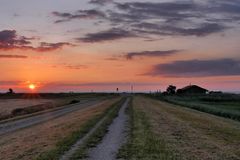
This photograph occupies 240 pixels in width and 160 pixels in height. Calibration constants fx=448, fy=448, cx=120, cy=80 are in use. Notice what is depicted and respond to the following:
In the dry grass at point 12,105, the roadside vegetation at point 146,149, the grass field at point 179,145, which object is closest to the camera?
the roadside vegetation at point 146,149

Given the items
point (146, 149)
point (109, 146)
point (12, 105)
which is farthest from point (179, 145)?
point (12, 105)

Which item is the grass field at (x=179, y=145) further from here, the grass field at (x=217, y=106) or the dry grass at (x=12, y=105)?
the dry grass at (x=12, y=105)

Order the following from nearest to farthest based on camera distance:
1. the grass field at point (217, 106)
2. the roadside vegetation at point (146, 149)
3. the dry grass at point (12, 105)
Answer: the roadside vegetation at point (146, 149) < the grass field at point (217, 106) < the dry grass at point (12, 105)

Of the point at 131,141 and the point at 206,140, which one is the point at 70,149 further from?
the point at 206,140

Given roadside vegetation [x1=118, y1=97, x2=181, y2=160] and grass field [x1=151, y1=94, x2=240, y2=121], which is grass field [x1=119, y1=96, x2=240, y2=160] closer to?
roadside vegetation [x1=118, y1=97, x2=181, y2=160]

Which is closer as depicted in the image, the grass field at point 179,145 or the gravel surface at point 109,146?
the gravel surface at point 109,146

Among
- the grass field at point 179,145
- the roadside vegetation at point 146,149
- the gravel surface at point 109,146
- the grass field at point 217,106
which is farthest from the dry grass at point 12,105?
the roadside vegetation at point 146,149

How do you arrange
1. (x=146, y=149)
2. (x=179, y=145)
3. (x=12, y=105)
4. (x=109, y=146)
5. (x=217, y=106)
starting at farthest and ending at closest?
(x=12, y=105) < (x=217, y=106) < (x=179, y=145) < (x=109, y=146) < (x=146, y=149)

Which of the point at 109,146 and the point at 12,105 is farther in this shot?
the point at 12,105

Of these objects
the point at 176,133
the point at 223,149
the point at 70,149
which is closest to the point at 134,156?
the point at 70,149

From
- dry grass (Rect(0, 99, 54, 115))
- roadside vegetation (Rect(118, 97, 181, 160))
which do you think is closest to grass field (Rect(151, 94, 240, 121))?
roadside vegetation (Rect(118, 97, 181, 160))

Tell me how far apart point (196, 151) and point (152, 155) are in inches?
98.0

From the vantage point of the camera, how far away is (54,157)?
17.5 m

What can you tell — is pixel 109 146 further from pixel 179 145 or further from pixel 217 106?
pixel 217 106
